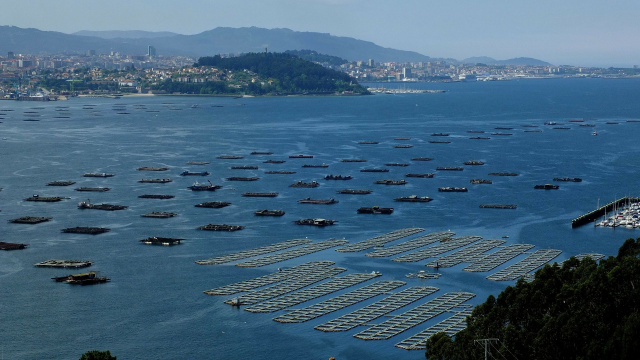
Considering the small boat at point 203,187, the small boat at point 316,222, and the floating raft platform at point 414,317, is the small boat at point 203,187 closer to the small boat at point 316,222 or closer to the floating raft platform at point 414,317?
the small boat at point 316,222

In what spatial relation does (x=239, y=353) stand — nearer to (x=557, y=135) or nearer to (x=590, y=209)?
(x=590, y=209)

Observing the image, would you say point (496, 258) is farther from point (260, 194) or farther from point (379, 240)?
point (260, 194)

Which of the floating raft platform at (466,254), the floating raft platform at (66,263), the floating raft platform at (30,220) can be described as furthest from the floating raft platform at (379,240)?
the floating raft platform at (30,220)

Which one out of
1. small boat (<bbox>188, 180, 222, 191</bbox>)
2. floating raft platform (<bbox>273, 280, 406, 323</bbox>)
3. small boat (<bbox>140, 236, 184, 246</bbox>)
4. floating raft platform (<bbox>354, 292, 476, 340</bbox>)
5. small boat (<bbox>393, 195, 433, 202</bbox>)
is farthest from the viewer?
small boat (<bbox>188, 180, 222, 191</bbox>)

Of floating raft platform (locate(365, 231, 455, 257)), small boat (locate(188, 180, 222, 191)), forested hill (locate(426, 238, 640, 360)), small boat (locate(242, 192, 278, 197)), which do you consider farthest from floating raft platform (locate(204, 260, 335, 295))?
small boat (locate(188, 180, 222, 191))

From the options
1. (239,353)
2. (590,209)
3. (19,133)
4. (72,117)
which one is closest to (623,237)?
(590,209)

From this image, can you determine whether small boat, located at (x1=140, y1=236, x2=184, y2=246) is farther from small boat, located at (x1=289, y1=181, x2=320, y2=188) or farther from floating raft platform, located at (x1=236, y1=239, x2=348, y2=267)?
small boat, located at (x1=289, y1=181, x2=320, y2=188)
